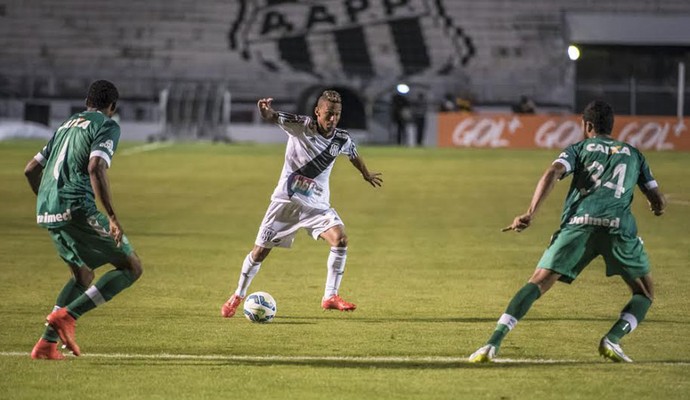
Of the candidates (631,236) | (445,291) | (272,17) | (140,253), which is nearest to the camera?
(631,236)

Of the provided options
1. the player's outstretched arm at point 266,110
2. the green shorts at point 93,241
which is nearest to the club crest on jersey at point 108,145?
the green shorts at point 93,241

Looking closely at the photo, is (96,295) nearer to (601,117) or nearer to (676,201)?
(601,117)

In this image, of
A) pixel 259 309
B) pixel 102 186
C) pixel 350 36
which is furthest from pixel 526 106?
pixel 102 186

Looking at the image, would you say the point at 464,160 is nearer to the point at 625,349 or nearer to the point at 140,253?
the point at 140,253

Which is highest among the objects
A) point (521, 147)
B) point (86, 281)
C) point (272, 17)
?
point (86, 281)

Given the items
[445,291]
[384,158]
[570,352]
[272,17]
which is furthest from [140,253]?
[272,17]

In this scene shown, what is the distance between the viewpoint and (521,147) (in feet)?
145

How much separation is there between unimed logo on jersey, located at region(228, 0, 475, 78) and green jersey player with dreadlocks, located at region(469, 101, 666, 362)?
42007 millimetres

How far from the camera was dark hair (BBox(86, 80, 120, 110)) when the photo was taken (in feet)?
29.5

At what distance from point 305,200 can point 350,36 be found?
134 feet

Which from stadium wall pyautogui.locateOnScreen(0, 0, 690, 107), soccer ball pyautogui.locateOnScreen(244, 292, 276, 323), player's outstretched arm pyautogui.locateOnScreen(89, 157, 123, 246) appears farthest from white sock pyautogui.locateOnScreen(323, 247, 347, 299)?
stadium wall pyautogui.locateOnScreen(0, 0, 690, 107)

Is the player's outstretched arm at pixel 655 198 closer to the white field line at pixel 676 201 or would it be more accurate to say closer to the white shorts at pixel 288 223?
the white shorts at pixel 288 223

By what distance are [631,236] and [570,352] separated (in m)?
1.09

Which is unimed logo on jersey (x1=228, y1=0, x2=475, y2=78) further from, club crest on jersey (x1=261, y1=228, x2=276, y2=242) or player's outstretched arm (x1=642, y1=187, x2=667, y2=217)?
player's outstretched arm (x1=642, y1=187, x2=667, y2=217)
